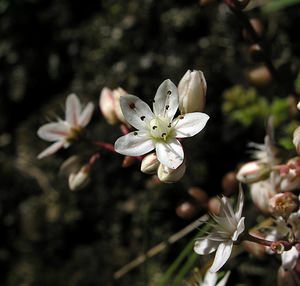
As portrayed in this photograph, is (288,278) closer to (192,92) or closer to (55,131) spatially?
(192,92)

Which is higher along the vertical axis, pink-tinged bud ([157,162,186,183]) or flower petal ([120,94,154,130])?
flower petal ([120,94,154,130])

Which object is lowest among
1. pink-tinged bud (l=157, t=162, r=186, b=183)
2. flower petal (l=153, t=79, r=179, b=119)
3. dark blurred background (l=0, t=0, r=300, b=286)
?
dark blurred background (l=0, t=0, r=300, b=286)

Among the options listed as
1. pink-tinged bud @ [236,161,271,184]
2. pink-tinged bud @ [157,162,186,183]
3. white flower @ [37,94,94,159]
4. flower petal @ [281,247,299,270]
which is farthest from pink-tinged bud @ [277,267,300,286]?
white flower @ [37,94,94,159]

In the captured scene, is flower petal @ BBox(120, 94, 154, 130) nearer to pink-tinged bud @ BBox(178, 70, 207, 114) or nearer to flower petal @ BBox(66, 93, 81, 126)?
pink-tinged bud @ BBox(178, 70, 207, 114)

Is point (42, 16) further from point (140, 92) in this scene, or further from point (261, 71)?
point (261, 71)

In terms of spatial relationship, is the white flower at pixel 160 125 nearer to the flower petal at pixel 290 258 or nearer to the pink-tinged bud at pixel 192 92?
the pink-tinged bud at pixel 192 92

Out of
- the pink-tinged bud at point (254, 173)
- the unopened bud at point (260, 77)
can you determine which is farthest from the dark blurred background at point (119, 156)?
the pink-tinged bud at point (254, 173)
